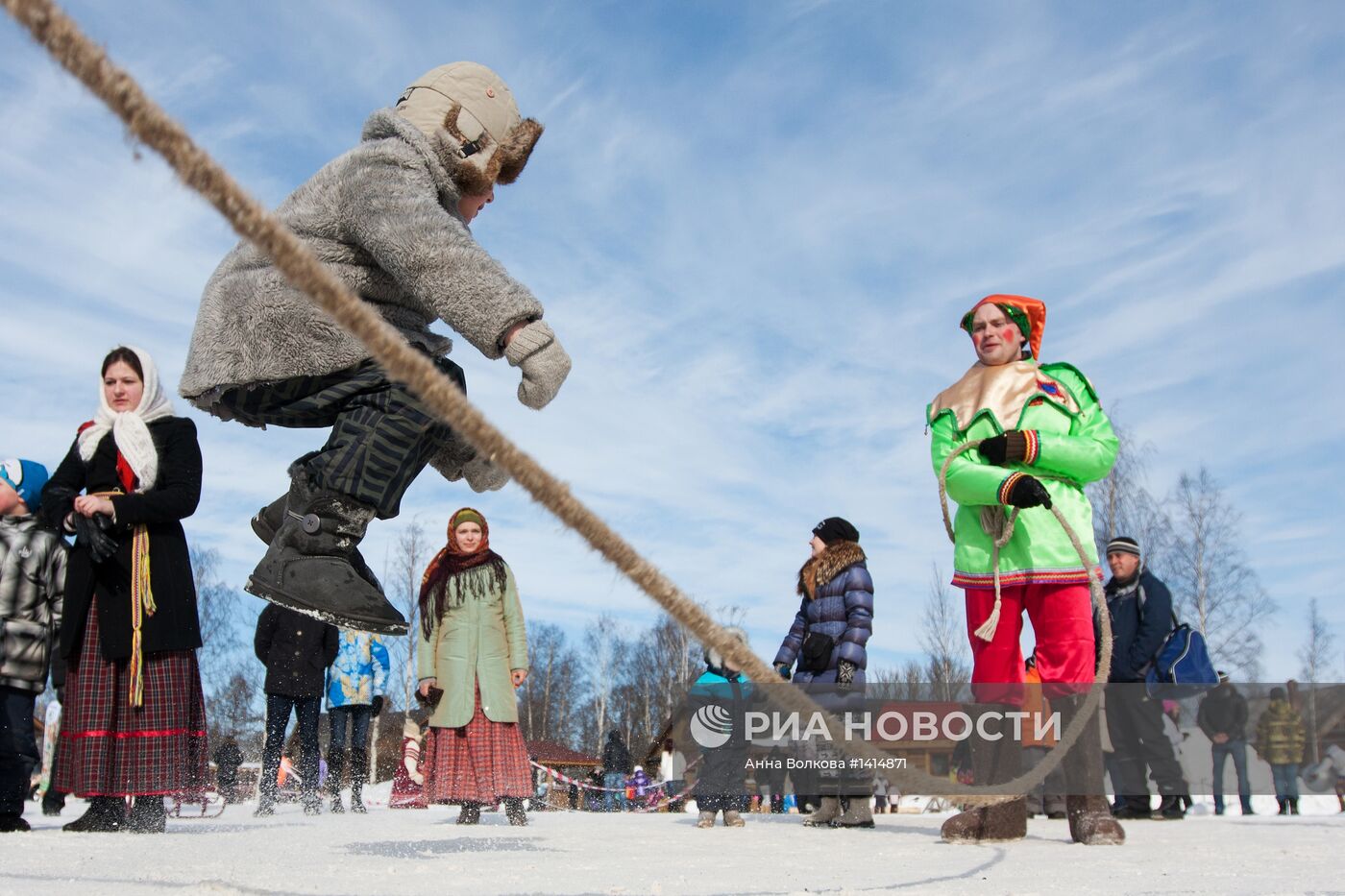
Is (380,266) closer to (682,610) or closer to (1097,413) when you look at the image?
(682,610)

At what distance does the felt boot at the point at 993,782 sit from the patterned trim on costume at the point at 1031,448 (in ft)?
3.29

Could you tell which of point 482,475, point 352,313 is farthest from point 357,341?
point 352,313

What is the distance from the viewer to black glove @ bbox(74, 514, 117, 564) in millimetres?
4184

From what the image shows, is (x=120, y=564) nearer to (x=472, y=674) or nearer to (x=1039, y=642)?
(x=472, y=674)

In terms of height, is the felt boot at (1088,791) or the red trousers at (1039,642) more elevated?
the red trousers at (1039,642)

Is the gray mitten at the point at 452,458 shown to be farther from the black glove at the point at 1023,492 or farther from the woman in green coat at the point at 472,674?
the woman in green coat at the point at 472,674

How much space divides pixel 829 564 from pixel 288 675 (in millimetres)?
3439

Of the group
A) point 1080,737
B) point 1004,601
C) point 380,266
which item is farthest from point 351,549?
point 1080,737

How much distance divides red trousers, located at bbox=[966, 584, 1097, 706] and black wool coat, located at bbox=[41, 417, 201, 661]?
3185mm

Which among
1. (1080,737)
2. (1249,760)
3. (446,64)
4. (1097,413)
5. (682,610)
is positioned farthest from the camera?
(1249,760)

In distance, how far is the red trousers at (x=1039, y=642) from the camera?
4258 millimetres

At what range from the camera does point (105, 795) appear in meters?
4.31

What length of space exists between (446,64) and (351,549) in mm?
1301

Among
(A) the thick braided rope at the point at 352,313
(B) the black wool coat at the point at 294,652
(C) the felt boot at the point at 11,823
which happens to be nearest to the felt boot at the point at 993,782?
(A) the thick braided rope at the point at 352,313
